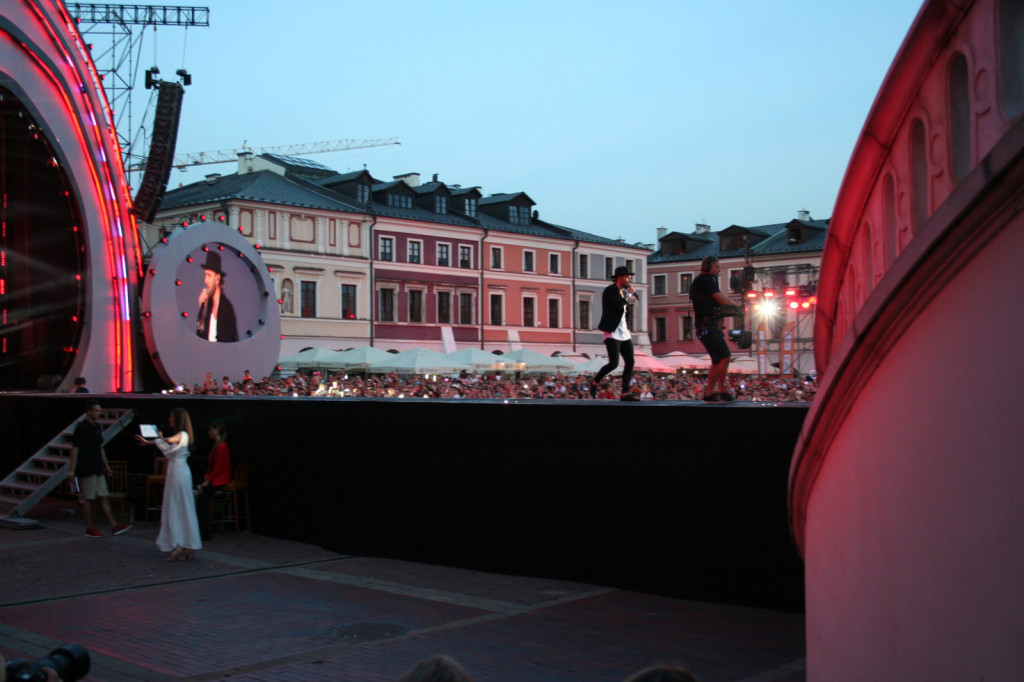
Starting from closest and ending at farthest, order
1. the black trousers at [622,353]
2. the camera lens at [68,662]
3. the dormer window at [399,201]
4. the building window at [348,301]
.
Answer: the camera lens at [68,662] → the black trousers at [622,353] → the building window at [348,301] → the dormer window at [399,201]

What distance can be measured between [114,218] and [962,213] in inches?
1024

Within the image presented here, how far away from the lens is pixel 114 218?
1053 inches

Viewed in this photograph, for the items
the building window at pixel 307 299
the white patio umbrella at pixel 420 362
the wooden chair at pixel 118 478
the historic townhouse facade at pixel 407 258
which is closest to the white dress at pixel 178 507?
the wooden chair at pixel 118 478

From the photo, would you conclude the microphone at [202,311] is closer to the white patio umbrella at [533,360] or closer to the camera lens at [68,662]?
the white patio umbrella at [533,360]

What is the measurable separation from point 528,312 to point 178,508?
2266 inches

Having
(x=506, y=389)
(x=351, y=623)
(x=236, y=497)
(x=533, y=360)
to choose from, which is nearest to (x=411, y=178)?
(x=533, y=360)

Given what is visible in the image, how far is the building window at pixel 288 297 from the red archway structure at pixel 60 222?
1131 inches

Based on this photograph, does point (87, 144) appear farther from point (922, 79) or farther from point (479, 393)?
point (922, 79)

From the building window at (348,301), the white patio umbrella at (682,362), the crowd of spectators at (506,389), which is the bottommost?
the crowd of spectators at (506,389)

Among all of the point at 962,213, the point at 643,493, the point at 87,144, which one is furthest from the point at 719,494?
the point at 87,144

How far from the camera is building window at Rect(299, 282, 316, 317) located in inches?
2283

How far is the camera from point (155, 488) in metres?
17.7

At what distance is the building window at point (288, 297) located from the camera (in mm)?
57031

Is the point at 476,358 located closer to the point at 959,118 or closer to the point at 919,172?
the point at 919,172
